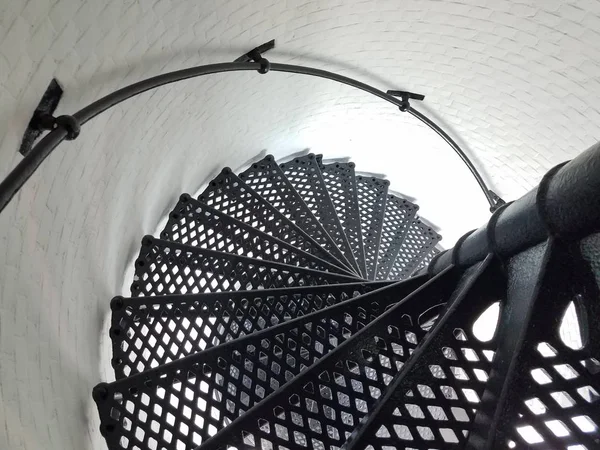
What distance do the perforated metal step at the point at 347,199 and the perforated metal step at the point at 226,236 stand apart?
2.65ft

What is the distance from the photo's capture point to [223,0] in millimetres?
1989

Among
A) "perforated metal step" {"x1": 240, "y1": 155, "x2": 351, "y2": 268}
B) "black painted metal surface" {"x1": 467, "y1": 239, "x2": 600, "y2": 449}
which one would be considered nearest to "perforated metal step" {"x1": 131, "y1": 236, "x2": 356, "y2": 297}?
"perforated metal step" {"x1": 240, "y1": 155, "x2": 351, "y2": 268}

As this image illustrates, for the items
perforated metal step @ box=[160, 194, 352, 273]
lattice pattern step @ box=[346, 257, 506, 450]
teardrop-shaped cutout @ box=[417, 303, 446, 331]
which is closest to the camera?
lattice pattern step @ box=[346, 257, 506, 450]

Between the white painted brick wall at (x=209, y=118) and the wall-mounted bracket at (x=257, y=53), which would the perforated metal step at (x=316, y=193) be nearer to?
the white painted brick wall at (x=209, y=118)

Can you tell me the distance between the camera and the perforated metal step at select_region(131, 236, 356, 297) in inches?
88.7

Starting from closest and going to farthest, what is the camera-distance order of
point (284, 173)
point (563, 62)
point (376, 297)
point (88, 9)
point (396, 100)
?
point (88, 9)
point (376, 297)
point (563, 62)
point (396, 100)
point (284, 173)

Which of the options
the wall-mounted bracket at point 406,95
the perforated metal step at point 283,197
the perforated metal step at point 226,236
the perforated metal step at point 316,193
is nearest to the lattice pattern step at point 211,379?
the perforated metal step at point 226,236

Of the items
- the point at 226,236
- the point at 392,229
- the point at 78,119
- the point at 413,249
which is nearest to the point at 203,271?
the point at 226,236

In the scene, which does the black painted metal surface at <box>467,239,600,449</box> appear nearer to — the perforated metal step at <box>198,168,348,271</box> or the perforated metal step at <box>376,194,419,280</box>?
the perforated metal step at <box>198,168,348,271</box>

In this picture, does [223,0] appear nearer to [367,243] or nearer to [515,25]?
[515,25]

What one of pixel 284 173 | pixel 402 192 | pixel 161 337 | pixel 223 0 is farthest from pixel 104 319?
pixel 402 192

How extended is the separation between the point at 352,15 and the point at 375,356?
6.78 ft

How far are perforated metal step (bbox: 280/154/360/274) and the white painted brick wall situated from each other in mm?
158

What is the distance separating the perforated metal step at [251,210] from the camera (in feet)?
9.66
